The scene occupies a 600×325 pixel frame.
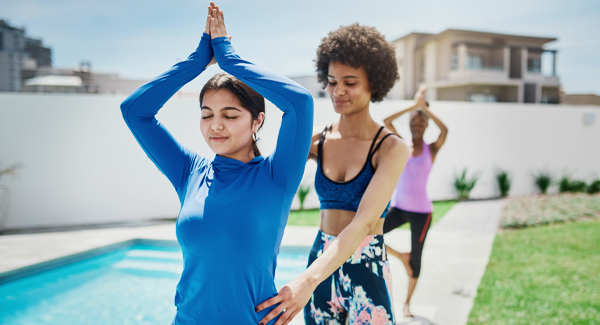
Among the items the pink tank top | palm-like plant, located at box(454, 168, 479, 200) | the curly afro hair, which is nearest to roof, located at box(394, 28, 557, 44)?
palm-like plant, located at box(454, 168, 479, 200)

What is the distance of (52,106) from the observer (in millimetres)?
8922

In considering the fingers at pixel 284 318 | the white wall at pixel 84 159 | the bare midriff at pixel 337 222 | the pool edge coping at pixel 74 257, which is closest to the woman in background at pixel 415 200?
the bare midriff at pixel 337 222

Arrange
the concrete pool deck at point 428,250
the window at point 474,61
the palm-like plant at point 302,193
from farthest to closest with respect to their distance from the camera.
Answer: the window at point 474,61
the palm-like plant at point 302,193
the concrete pool deck at point 428,250

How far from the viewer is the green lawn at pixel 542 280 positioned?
3854 mm

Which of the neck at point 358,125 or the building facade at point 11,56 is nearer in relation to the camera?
the neck at point 358,125

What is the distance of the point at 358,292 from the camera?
184cm

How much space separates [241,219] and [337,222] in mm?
699

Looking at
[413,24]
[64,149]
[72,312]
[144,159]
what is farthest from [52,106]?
[413,24]

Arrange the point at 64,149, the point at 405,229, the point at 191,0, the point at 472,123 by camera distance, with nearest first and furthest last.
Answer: the point at 405,229 < the point at 64,149 < the point at 191,0 < the point at 472,123

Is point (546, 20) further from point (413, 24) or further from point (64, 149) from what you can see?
point (64, 149)

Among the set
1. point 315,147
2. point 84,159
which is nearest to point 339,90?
point 315,147

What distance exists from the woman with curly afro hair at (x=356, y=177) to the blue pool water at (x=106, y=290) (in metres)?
3.84

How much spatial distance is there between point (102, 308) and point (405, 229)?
553cm

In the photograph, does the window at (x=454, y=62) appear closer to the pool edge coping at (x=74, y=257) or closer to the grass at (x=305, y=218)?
the grass at (x=305, y=218)
